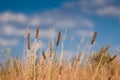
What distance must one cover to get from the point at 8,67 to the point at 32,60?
203 centimetres

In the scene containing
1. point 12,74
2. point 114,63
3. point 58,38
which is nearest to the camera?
point 58,38

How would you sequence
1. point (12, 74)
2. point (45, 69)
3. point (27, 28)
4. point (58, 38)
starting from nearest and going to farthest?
point (58, 38) < point (27, 28) < point (45, 69) < point (12, 74)

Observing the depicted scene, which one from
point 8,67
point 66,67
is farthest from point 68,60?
point 8,67

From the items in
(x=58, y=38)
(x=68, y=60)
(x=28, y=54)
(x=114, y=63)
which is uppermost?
(x=58, y=38)

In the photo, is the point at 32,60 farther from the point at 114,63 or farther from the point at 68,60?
the point at 114,63

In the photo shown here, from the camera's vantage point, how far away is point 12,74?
5.84 m

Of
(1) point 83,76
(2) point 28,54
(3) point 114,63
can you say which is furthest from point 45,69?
(3) point 114,63

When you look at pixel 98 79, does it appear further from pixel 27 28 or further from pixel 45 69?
pixel 27 28

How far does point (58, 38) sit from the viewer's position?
12.9ft

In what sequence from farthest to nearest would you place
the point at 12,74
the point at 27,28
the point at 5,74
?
the point at 5,74 → the point at 12,74 → the point at 27,28

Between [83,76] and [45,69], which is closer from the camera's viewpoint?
[45,69]

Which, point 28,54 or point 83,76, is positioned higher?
point 28,54

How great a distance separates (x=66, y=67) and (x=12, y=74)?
3.45 feet

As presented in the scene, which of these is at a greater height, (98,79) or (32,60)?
(32,60)
